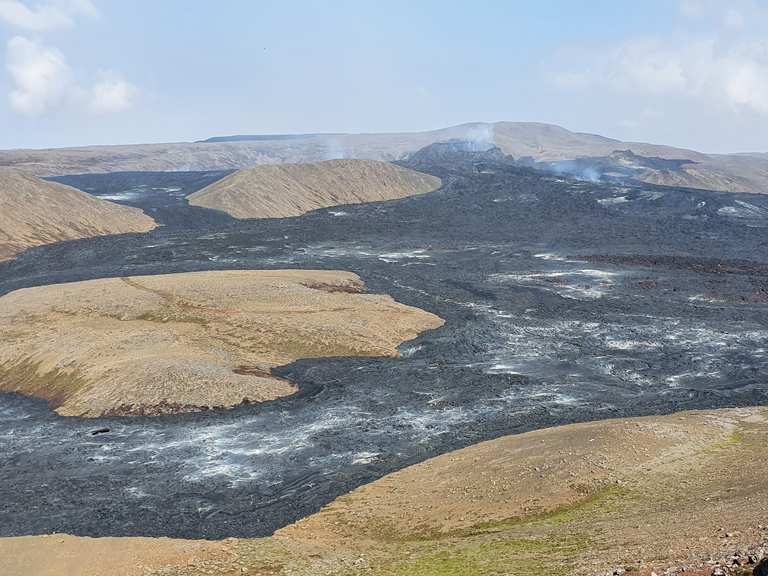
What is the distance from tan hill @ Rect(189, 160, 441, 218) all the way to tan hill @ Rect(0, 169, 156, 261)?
16870 millimetres

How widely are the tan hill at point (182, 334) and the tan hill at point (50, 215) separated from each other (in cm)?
4477

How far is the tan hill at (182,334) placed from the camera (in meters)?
49.7

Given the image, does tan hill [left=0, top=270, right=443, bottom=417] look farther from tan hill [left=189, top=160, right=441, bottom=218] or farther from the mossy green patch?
tan hill [left=189, top=160, right=441, bottom=218]

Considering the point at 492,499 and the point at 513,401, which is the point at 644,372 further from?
the point at 492,499

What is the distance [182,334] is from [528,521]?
36033 millimetres

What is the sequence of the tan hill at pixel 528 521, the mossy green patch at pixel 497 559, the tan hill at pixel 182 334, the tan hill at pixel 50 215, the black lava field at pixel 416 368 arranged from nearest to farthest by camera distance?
the mossy green patch at pixel 497 559 < the tan hill at pixel 528 521 < the black lava field at pixel 416 368 < the tan hill at pixel 182 334 < the tan hill at pixel 50 215

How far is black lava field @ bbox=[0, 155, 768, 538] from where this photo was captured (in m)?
36.9

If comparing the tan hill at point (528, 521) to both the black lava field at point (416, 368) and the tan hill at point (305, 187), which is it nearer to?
the black lava field at point (416, 368)

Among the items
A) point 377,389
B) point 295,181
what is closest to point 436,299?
point 377,389

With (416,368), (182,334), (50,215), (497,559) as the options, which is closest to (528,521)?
(497,559)

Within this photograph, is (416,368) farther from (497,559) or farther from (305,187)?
(305,187)

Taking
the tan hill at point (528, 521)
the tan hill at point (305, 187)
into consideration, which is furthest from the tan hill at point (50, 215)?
the tan hill at point (528, 521)

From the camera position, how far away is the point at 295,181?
507 feet

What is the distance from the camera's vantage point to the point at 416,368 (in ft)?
181
